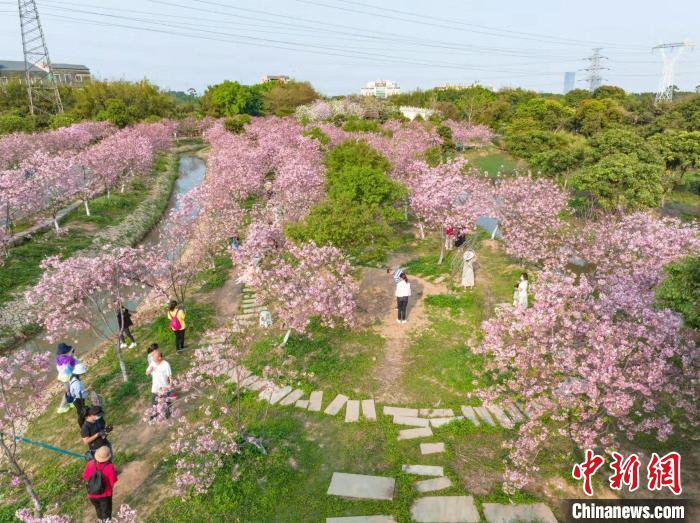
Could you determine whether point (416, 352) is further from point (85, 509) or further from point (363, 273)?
point (85, 509)

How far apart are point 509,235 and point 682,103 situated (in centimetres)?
5262

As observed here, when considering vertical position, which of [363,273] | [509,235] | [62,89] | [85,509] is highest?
[62,89]

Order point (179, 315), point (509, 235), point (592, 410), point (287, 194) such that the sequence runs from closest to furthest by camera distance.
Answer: point (592, 410) < point (179, 315) < point (509, 235) < point (287, 194)

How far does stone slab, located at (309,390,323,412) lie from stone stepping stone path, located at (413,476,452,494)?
3609 mm

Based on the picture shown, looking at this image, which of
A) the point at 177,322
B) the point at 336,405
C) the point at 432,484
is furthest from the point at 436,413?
the point at 177,322

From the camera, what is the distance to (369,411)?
38.2ft

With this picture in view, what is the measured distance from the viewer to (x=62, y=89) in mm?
72188

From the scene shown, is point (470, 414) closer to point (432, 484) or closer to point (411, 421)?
point (411, 421)

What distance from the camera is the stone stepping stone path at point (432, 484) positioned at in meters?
9.16

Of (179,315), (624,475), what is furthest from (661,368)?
(179,315)

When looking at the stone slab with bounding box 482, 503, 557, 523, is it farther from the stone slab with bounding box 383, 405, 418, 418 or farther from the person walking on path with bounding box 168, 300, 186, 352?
the person walking on path with bounding box 168, 300, 186, 352

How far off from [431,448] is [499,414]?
2.51 metres

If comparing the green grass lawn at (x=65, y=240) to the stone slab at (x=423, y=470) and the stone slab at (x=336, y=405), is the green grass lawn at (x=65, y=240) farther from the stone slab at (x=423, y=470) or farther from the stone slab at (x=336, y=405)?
the stone slab at (x=423, y=470)

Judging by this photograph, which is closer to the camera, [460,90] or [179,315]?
[179,315]
